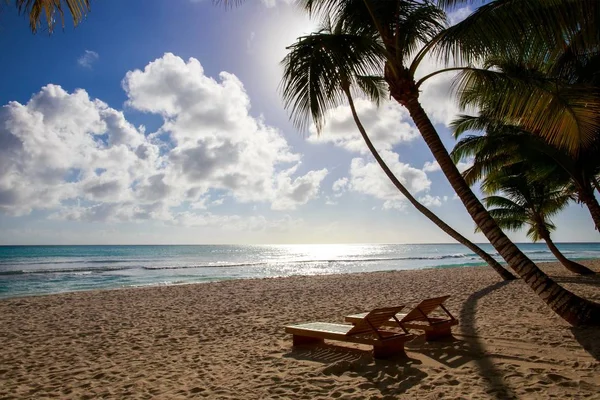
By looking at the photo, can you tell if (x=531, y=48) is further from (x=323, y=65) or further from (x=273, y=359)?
(x=273, y=359)

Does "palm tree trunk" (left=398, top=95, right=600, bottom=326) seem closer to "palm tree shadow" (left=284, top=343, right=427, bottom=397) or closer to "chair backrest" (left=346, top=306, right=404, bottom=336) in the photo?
"chair backrest" (left=346, top=306, right=404, bottom=336)

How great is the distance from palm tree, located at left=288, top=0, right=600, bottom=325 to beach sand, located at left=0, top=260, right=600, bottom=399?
1.63ft

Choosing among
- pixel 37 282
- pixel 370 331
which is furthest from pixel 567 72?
pixel 37 282

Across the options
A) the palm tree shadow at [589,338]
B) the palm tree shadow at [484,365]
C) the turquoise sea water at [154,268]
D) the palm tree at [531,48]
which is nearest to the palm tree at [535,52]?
the palm tree at [531,48]

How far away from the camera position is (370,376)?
4.50m

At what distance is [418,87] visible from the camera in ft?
21.3

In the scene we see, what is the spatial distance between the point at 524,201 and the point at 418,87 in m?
15.2

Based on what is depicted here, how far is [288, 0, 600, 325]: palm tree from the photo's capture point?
228 inches

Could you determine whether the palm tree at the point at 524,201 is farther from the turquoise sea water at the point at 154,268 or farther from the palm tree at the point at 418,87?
the turquoise sea water at the point at 154,268

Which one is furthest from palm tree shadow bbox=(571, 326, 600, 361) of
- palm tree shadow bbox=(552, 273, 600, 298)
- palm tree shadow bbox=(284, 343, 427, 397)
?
palm tree shadow bbox=(552, 273, 600, 298)

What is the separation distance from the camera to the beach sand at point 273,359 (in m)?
4.12

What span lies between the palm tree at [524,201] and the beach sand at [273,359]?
951 cm

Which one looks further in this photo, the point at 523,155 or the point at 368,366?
the point at 523,155

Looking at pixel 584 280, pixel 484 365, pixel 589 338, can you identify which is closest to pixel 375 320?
pixel 484 365
